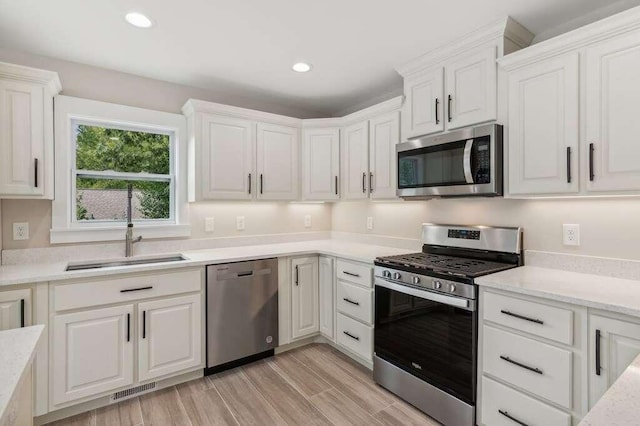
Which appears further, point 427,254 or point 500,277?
point 427,254

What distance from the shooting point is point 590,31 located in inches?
66.1

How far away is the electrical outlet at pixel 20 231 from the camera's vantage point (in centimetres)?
234

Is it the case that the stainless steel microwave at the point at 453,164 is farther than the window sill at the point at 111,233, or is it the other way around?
the window sill at the point at 111,233

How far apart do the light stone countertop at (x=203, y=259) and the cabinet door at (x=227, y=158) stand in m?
0.52

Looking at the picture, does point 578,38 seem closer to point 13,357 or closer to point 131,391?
point 13,357

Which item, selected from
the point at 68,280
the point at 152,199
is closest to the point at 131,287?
the point at 68,280

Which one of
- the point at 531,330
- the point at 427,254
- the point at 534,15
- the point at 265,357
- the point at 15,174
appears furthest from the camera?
the point at 265,357

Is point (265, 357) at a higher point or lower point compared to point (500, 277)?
lower

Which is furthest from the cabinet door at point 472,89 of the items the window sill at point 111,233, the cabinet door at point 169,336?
the window sill at point 111,233

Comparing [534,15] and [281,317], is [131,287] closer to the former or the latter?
[281,317]

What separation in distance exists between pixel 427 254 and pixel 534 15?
1729mm

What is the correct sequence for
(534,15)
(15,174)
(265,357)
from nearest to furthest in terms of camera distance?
(534,15) → (15,174) → (265,357)

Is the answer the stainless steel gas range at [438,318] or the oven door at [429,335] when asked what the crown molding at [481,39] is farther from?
the oven door at [429,335]

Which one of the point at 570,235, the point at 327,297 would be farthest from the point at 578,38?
the point at 327,297
